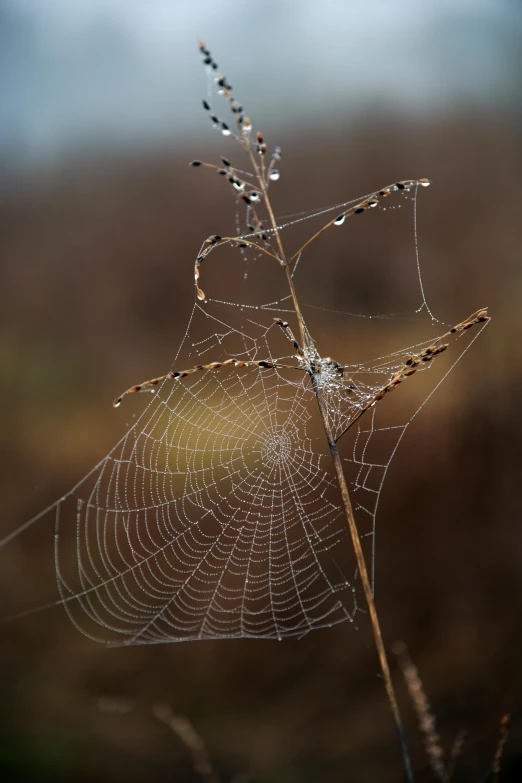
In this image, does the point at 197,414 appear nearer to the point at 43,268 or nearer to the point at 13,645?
the point at 43,268

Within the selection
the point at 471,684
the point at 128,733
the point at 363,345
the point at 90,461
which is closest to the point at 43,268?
the point at 90,461

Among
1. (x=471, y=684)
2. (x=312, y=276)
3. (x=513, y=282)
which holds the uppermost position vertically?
(x=312, y=276)

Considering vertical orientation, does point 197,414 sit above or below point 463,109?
below

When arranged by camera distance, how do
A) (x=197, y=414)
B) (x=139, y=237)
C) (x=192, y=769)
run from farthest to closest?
(x=139, y=237)
(x=192, y=769)
(x=197, y=414)

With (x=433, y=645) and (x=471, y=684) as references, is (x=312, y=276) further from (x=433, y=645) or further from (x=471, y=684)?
(x=471, y=684)

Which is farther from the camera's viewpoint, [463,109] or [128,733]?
[463,109]

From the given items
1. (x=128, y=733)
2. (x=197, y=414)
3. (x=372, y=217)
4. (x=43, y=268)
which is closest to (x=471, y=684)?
(x=128, y=733)

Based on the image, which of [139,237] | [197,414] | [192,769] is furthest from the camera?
[139,237]
